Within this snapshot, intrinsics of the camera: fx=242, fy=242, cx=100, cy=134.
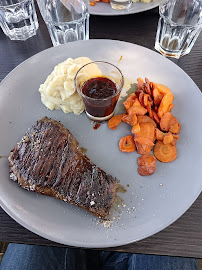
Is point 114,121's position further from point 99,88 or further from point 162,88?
point 162,88

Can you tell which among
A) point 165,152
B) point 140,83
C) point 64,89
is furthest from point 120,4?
point 165,152

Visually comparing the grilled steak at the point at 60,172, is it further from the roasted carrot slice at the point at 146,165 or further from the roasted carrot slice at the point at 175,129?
the roasted carrot slice at the point at 175,129

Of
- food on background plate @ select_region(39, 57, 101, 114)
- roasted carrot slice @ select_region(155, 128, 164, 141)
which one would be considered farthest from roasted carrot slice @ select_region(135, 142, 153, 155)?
food on background plate @ select_region(39, 57, 101, 114)

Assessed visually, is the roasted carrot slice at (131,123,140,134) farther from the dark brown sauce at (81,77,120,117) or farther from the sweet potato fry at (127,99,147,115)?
the dark brown sauce at (81,77,120,117)

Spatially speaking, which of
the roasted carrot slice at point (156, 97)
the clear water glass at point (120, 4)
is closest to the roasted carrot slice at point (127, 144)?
the roasted carrot slice at point (156, 97)

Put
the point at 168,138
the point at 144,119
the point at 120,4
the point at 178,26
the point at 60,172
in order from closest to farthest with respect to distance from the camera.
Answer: the point at 60,172 < the point at 168,138 < the point at 144,119 < the point at 178,26 < the point at 120,4
